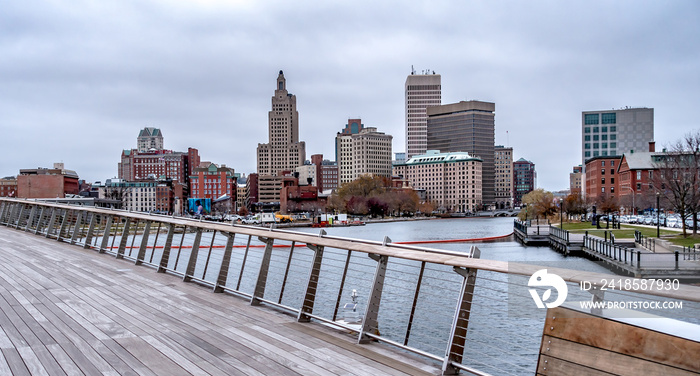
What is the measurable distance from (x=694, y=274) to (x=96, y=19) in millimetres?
33258

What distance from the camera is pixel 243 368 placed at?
4.79m

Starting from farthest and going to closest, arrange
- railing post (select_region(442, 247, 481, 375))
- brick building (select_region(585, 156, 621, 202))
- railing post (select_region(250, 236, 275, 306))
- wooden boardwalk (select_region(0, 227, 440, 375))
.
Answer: brick building (select_region(585, 156, 621, 202)), railing post (select_region(250, 236, 275, 306)), wooden boardwalk (select_region(0, 227, 440, 375)), railing post (select_region(442, 247, 481, 375))

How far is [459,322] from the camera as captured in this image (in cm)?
474

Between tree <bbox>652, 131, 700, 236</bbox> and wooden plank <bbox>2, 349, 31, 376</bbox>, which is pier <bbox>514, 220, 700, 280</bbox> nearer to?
tree <bbox>652, 131, 700, 236</bbox>

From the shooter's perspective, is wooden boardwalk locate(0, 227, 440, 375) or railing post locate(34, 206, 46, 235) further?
railing post locate(34, 206, 46, 235)

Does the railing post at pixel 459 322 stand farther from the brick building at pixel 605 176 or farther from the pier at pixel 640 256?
the brick building at pixel 605 176

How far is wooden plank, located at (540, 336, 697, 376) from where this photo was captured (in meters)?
2.89

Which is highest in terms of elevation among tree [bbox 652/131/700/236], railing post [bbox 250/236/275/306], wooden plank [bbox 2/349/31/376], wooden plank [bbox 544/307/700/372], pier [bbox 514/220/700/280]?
tree [bbox 652/131/700/236]

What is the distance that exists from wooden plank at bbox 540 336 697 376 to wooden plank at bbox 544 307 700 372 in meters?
0.03

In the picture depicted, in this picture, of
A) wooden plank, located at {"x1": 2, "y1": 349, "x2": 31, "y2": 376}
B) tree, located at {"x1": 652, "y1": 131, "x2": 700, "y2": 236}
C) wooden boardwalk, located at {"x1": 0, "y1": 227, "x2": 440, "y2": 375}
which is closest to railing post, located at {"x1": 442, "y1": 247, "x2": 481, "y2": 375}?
wooden boardwalk, located at {"x1": 0, "y1": 227, "x2": 440, "y2": 375}

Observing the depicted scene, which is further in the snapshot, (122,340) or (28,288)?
(28,288)

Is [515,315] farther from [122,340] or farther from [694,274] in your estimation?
[122,340]

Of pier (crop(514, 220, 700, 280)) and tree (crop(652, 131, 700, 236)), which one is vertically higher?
tree (crop(652, 131, 700, 236))

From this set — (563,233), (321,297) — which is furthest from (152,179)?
(321,297)
